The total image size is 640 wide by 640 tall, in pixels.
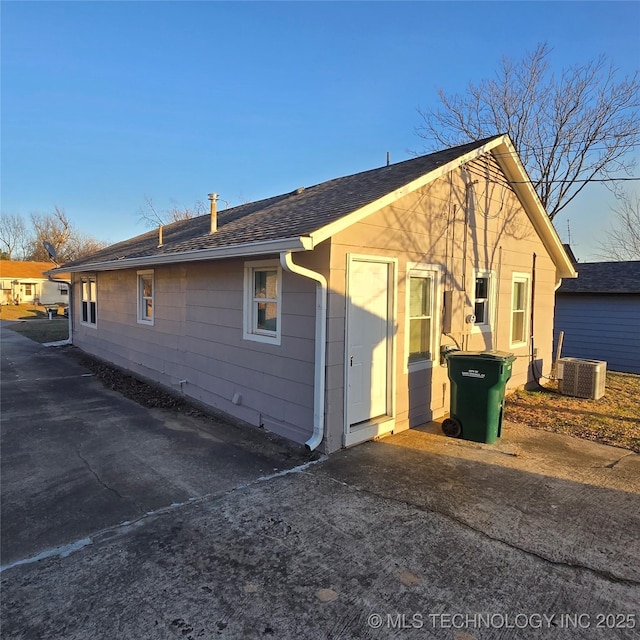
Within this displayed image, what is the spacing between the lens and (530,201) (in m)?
8.91

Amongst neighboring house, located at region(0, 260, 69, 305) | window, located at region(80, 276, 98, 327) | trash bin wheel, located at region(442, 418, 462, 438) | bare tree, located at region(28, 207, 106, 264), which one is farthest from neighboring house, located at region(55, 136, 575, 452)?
bare tree, located at region(28, 207, 106, 264)

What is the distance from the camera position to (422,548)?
3318mm

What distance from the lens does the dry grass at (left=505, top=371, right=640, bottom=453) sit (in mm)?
6387

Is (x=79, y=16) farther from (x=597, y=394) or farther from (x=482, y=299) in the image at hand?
(x=597, y=394)

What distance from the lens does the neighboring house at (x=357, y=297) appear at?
17.3 ft

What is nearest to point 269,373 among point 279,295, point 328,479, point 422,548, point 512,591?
point 279,295

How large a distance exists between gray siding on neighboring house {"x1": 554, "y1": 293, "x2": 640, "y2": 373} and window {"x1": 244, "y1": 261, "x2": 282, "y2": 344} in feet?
41.4

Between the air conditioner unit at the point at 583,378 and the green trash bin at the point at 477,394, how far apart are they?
12.6 feet

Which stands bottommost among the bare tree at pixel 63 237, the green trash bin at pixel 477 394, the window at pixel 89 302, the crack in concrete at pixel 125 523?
the crack in concrete at pixel 125 523

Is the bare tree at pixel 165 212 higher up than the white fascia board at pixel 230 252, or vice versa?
the bare tree at pixel 165 212

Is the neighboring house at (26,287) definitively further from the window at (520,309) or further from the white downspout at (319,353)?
the white downspout at (319,353)

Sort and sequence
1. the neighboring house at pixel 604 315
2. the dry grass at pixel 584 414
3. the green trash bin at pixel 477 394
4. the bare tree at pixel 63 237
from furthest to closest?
1. the bare tree at pixel 63 237
2. the neighboring house at pixel 604 315
3. the dry grass at pixel 584 414
4. the green trash bin at pixel 477 394

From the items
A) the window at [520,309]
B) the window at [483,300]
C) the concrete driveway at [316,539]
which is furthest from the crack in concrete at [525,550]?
the window at [520,309]

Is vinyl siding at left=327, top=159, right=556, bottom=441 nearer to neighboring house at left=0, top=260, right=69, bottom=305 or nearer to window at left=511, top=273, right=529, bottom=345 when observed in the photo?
window at left=511, top=273, right=529, bottom=345
